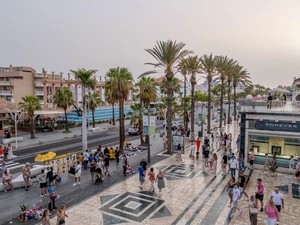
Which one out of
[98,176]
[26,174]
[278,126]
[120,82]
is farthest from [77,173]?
[278,126]

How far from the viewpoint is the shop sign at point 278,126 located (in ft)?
66.5

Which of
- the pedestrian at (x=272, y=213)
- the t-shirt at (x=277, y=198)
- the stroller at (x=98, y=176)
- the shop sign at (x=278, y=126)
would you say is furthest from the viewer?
the shop sign at (x=278, y=126)

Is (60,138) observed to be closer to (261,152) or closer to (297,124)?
(261,152)

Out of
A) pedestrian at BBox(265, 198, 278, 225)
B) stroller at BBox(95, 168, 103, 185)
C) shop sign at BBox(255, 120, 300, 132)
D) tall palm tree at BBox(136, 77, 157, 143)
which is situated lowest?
stroller at BBox(95, 168, 103, 185)

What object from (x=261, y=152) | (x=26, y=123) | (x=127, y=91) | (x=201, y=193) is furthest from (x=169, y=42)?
(x=26, y=123)

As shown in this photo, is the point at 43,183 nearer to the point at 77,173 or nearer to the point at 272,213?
the point at 77,173

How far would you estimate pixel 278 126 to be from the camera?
2088 centimetres

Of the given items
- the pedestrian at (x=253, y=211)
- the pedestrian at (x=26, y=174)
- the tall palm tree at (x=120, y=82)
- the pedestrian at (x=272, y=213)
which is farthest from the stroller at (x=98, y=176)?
the pedestrian at (x=272, y=213)

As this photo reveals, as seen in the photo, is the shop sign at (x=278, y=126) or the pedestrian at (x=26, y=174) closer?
the pedestrian at (x=26, y=174)

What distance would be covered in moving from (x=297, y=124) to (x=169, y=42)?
13576 millimetres

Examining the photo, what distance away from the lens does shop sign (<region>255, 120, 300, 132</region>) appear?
2027 centimetres

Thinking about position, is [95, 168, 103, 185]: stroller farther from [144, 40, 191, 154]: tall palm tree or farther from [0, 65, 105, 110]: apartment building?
[0, 65, 105, 110]: apartment building

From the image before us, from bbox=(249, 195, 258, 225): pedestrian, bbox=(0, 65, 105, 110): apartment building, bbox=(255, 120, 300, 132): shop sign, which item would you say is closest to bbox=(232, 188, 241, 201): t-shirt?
bbox=(249, 195, 258, 225): pedestrian

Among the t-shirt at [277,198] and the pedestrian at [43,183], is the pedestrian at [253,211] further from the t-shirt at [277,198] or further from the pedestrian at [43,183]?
the pedestrian at [43,183]
